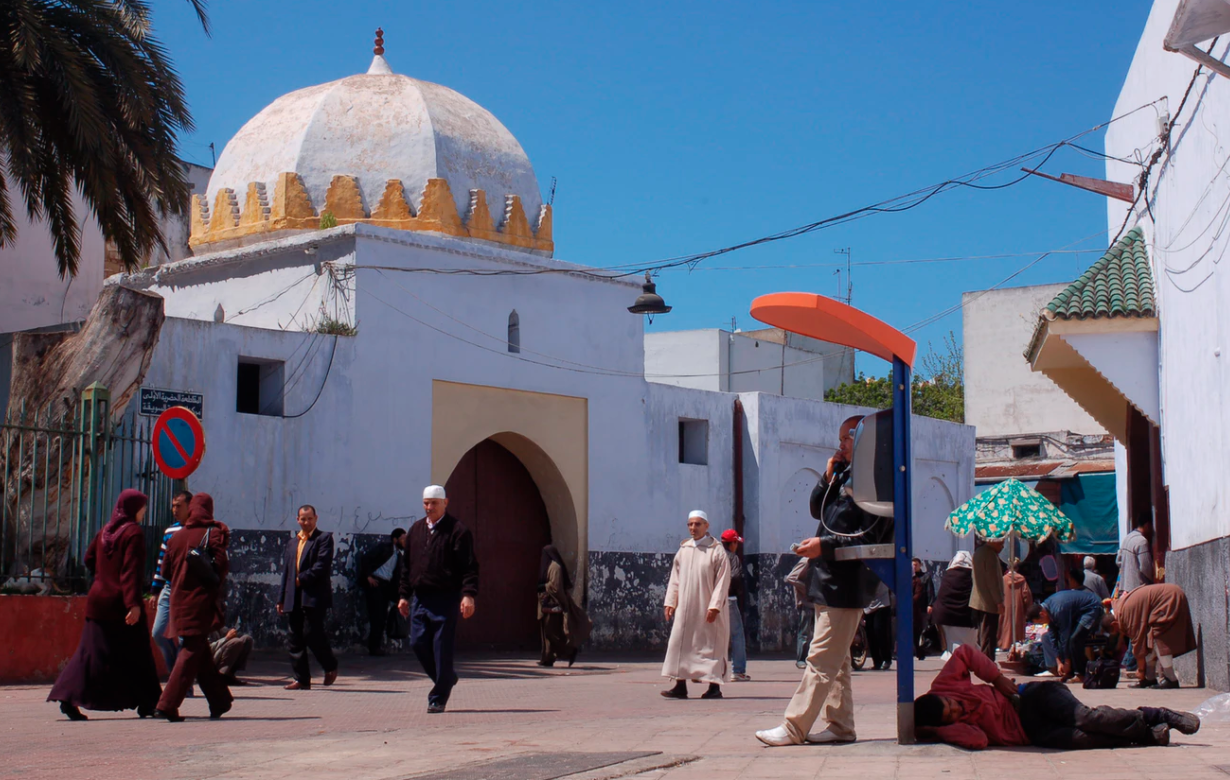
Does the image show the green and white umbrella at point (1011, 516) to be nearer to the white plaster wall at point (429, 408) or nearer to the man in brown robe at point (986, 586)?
the man in brown robe at point (986, 586)

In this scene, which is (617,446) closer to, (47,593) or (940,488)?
(940,488)

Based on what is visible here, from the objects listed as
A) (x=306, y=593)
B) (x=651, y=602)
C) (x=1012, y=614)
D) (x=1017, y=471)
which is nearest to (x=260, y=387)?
(x=306, y=593)

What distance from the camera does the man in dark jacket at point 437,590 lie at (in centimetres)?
999

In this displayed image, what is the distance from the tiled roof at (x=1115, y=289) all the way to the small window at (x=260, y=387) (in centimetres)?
921

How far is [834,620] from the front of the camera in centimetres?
730

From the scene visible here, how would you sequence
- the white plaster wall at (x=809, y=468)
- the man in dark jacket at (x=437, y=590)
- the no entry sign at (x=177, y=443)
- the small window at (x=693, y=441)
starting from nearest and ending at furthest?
the man in dark jacket at (x=437, y=590)
the no entry sign at (x=177, y=443)
the small window at (x=693, y=441)
the white plaster wall at (x=809, y=468)

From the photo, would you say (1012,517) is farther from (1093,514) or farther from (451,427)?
(1093,514)

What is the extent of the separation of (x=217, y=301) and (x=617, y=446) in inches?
247

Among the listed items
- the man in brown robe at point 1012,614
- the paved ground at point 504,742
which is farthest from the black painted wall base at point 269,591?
the man in brown robe at point 1012,614

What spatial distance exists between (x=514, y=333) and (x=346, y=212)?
2.97 metres

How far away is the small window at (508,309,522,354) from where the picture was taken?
→ 67.5ft

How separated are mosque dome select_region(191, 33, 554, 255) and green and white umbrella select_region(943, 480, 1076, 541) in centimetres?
748

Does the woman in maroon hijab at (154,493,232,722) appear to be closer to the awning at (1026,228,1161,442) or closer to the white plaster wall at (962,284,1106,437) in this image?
the awning at (1026,228,1161,442)

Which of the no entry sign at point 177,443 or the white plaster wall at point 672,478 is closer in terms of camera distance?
the no entry sign at point 177,443
